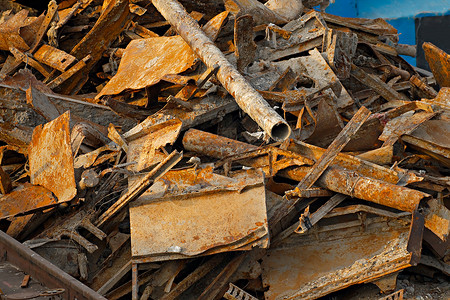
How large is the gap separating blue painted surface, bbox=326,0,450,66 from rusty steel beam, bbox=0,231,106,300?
30.1ft

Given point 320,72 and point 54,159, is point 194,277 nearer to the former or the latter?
point 54,159

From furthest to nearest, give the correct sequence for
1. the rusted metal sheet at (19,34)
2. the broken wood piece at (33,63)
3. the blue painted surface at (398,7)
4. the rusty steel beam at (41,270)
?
the blue painted surface at (398,7)
the rusted metal sheet at (19,34)
the broken wood piece at (33,63)
the rusty steel beam at (41,270)

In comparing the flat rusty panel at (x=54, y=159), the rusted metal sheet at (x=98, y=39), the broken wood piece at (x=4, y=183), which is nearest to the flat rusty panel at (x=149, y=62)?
the rusted metal sheet at (x=98, y=39)

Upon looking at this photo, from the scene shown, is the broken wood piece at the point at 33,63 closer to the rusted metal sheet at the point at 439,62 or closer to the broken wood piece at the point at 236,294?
the broken wood piece at the point at 236,294

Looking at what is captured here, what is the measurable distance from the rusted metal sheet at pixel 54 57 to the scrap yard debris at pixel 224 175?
92 millimetres

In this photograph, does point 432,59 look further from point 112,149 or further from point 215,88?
point 112,149

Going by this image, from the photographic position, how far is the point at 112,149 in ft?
19.0

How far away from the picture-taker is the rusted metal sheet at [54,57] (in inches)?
286

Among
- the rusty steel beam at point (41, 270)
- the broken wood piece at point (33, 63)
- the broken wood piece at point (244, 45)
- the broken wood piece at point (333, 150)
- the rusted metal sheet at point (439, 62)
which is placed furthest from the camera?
the broken wood piece at point (33, 63)

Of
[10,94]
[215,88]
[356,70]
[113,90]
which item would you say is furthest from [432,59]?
[10,94]

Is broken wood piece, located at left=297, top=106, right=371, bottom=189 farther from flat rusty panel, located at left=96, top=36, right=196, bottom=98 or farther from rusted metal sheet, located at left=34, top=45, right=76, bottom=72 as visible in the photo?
rusted metal sheet, located at left=34, top=45, right=76, bottom=72

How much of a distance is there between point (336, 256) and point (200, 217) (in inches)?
48.3

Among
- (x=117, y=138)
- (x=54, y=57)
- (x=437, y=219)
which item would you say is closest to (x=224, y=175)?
(x=117, y=138)

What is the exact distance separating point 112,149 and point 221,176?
1344 millimetres
